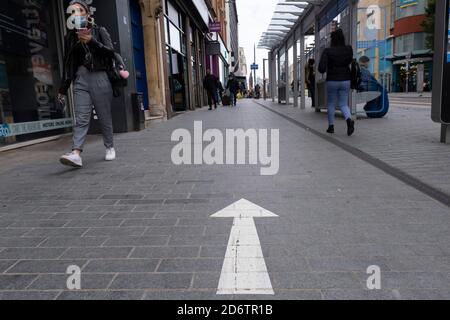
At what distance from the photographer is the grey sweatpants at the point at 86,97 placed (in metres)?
5.17

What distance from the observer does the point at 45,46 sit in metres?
8.41

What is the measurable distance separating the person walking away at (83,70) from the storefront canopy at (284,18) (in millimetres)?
9365

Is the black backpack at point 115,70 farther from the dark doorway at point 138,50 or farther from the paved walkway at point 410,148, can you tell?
the dark doorway at point 138,50

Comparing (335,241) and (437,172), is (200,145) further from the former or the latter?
(335,241)

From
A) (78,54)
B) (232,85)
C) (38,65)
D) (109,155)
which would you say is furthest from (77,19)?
(232,85)

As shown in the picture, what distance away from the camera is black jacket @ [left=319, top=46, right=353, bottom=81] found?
780 centimetres

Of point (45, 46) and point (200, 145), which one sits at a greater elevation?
point (45, 46)
